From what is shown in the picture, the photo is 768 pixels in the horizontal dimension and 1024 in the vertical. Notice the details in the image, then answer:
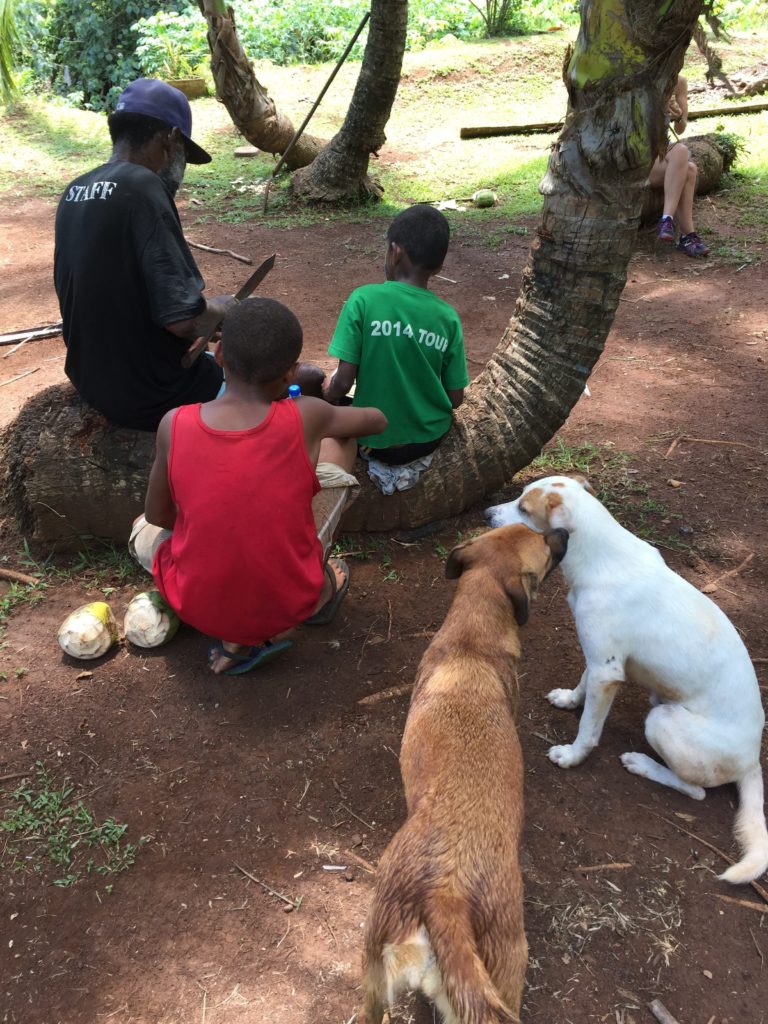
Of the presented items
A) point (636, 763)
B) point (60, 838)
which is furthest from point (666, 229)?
point (60, 838)

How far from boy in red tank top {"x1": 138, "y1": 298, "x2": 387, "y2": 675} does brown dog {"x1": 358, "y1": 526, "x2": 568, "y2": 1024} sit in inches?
32.0

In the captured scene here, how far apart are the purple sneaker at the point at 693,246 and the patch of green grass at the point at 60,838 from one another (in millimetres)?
8127

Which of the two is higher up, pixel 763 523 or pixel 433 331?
pixel 433 331

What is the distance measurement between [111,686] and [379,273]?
5.91m

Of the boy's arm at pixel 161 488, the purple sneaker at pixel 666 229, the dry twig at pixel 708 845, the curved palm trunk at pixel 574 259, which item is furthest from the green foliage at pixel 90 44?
the dry twig at pixel 708 845

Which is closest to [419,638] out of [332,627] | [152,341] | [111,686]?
[332,627]

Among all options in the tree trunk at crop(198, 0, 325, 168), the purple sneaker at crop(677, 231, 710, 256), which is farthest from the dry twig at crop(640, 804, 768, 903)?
the tree trunk at crop(198, 0, 325, 168)

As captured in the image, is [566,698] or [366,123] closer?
[566,698]

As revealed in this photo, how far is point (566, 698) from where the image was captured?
348 cm

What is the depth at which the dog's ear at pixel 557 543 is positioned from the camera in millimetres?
2988

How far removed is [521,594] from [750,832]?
123 centimetres

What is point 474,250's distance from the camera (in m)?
8.80

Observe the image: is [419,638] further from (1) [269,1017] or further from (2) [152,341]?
(2) [152,341]

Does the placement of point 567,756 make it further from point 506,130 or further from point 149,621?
point 506,130
